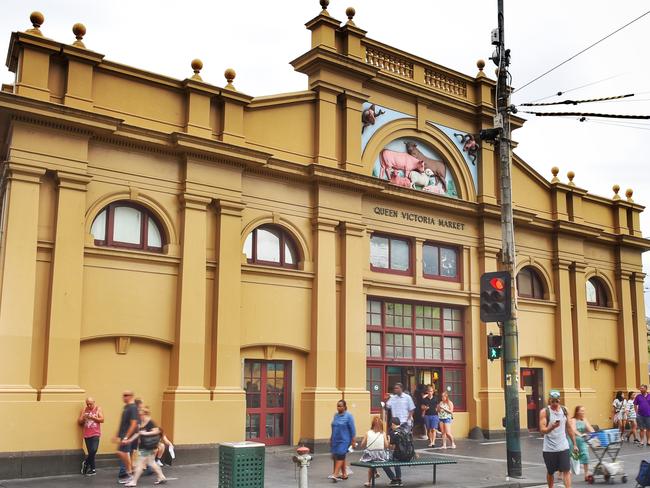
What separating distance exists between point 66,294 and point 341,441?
21.7 ft

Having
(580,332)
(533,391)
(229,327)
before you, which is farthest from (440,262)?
(229,327)

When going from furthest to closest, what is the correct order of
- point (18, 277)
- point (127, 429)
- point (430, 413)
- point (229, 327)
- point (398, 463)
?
1. point (430, 413)
2. point (229, 327)
3. point (18, 277)
4. point (127, 429)
5. point (398, 463)

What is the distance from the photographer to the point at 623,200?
100 feet

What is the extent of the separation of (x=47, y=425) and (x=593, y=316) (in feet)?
67.7

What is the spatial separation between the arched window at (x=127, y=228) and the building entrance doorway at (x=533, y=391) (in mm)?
14175

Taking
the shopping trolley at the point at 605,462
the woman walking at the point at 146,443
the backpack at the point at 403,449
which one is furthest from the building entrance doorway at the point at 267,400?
the shopping trolley at the point at 605,462

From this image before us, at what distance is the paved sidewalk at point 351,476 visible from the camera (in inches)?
567

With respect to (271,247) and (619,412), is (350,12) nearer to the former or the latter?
(271,247)

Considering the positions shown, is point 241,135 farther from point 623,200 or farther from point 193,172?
point 623,200

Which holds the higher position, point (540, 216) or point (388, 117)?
point (388, 117)

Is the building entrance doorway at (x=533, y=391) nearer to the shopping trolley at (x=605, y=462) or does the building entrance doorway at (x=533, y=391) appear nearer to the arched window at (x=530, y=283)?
the arched window at (x=530, y=283)

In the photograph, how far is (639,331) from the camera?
30281 millimetres

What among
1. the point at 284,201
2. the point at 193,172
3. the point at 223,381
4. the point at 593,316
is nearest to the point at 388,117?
the point at 284,201

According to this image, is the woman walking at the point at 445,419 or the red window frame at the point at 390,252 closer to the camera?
the woman walking at the point at 445,419
